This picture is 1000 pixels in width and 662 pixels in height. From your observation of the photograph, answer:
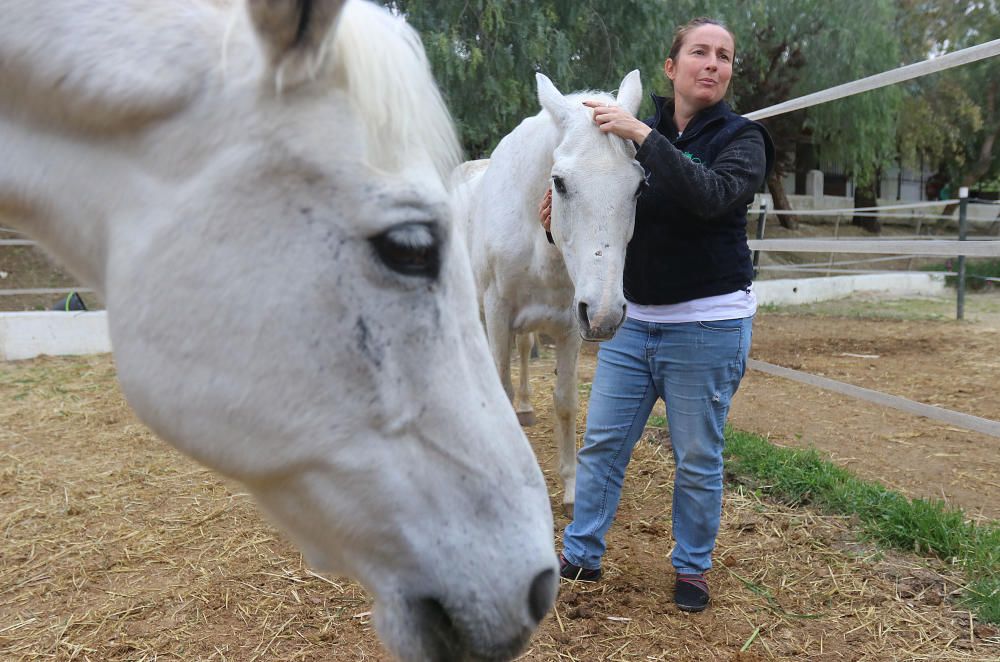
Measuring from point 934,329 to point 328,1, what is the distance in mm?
9098

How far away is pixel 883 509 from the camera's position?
307 cm

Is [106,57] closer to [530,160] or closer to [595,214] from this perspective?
[595,214]

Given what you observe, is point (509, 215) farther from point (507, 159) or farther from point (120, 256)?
point (120, 256)

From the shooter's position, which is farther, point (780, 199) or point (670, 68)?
point (780, 199)

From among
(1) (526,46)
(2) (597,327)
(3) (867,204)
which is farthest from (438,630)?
(3) (867,204)

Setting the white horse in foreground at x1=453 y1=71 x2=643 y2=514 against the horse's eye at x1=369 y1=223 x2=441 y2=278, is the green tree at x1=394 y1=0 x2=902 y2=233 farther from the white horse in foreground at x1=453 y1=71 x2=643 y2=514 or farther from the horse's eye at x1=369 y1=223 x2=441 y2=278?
the horse's eye at x1=369 y1=223 x2=441 y2=278

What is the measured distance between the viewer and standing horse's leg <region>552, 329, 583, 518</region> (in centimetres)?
348

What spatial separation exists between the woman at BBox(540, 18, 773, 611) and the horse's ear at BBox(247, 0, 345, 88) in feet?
4.78

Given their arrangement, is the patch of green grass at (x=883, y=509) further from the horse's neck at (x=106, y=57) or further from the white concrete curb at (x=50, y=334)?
the white concrete curb at (x=50, y=334)

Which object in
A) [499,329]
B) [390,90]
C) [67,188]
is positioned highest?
[390,90]

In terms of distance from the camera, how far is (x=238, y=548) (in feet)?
9.54

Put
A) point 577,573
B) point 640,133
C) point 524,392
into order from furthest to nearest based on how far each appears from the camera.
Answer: point 524,392 < point 577,573 < point 640,133

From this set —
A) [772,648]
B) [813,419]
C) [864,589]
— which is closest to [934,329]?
[813,419]

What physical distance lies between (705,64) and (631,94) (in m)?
0.67
